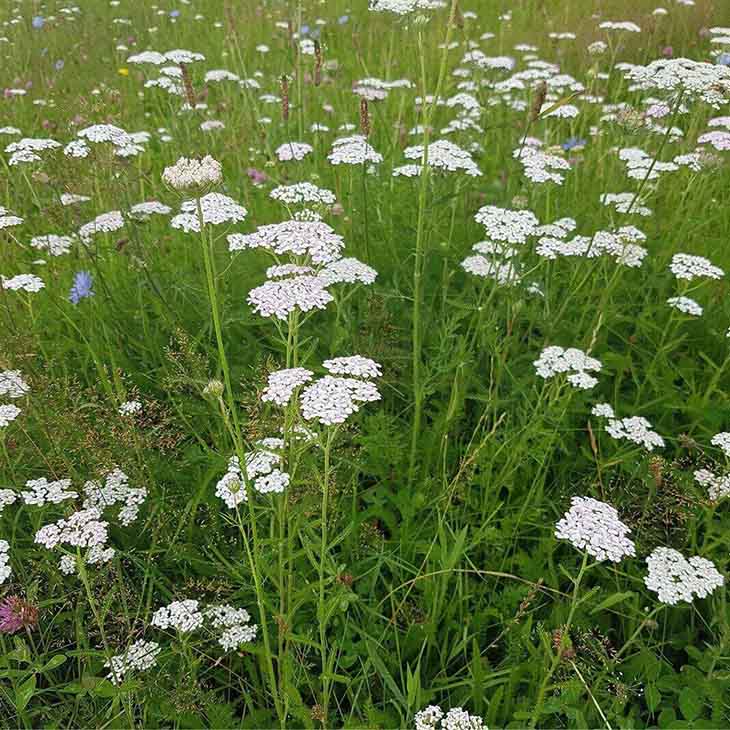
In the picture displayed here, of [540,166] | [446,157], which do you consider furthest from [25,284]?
[540,166]

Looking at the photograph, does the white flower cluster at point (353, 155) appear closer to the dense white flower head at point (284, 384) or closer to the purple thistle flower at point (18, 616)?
Result: the dense white flower head at point (284, 384)

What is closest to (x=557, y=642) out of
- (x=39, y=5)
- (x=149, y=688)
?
(x=149, y=688)

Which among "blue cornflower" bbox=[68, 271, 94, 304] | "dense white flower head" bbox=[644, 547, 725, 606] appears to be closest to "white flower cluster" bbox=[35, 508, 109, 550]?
"blue cornflower" bbox=[68, 271, 94, 304]

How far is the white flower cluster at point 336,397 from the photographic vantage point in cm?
139

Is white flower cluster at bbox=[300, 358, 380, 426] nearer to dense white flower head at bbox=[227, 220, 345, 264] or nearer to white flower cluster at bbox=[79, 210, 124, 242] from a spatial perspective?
dense white flower head at bbox=[227, 220, 345, 264]

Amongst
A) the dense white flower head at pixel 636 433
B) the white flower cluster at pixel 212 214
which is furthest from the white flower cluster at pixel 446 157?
the dense white flower head at pixel 636 433

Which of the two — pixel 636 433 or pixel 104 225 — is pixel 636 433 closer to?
pixel 636 433

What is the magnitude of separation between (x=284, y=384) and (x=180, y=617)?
731 millimetres

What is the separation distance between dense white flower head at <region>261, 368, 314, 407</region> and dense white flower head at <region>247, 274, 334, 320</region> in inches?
5.7

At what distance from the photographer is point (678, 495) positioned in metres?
2.06

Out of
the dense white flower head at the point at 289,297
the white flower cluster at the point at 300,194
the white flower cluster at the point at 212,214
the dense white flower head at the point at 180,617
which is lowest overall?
the dense white flower head at the point at 180,617

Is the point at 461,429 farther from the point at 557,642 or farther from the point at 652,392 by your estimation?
the point at 557,642

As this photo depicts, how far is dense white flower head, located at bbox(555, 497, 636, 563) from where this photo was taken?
1.47 m

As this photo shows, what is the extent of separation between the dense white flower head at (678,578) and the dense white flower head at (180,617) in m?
1.19
